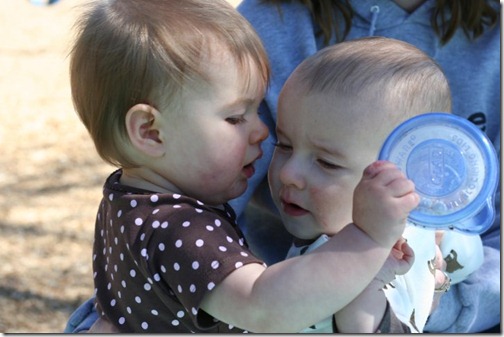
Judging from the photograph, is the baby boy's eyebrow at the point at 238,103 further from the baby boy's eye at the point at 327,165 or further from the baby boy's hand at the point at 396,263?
the baby boy's hand at the point at 396,263

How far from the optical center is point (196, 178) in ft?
6.72

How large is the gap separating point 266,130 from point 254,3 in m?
0.66

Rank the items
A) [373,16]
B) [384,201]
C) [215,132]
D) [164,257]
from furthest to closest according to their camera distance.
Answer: [373,16] < [215,132] < [164,257] < [384,201]

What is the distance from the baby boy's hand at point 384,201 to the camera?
1.70m

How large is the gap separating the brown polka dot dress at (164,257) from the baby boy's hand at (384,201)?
0.24m

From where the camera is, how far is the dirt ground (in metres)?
4.66

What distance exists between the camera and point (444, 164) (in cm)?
180

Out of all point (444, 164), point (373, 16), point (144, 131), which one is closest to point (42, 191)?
point (373, 16)

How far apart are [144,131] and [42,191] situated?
384 centimetres

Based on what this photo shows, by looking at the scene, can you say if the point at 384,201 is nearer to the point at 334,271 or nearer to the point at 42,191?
the point at 334,271

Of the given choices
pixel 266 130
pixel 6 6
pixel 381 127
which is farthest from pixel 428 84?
pixel 6 6

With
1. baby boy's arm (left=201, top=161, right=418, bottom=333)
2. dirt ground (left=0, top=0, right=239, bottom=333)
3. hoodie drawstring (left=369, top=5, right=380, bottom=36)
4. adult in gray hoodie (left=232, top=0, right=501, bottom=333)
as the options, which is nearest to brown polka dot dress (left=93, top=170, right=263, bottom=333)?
baby boy's arm (left=201, top=161, right=418, bottom=333)

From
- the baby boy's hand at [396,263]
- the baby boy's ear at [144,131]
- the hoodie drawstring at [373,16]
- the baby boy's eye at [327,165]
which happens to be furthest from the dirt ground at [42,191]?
the baby boy's hand at [396,263]

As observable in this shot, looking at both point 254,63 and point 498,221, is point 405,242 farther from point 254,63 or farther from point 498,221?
point 498,221
